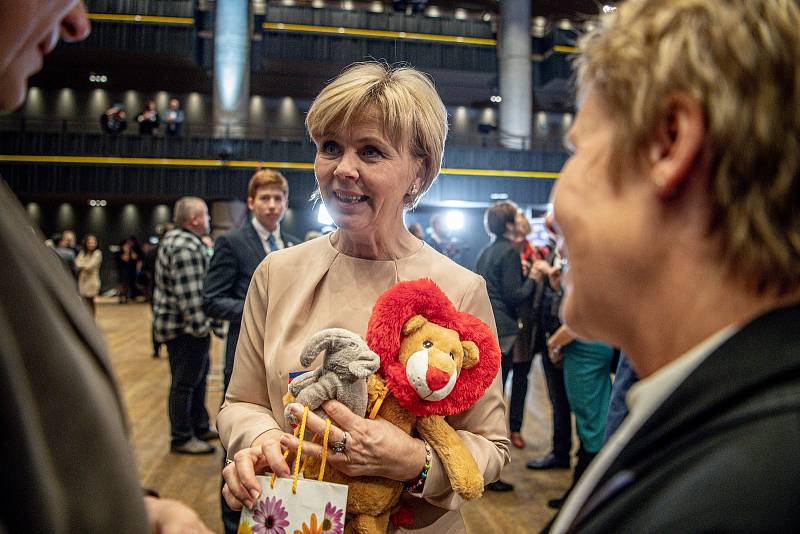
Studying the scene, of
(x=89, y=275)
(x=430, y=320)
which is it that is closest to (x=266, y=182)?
(x=430, y=320)

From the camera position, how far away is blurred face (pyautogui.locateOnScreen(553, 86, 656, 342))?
0.65 m

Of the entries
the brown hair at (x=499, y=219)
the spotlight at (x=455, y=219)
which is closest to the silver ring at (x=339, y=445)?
the brown hair at (x=499, y=219)

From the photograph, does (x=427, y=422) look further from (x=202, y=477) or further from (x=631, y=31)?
(x=202, y=477)

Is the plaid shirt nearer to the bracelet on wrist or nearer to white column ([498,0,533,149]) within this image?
the bracelet on wrist

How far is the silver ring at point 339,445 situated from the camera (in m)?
1.15

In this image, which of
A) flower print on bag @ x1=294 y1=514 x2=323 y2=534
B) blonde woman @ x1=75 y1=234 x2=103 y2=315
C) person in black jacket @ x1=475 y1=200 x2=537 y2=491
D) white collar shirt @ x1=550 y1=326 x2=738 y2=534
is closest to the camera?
white collar shirt @ x1=550 y1=326 x2=738 y2=534

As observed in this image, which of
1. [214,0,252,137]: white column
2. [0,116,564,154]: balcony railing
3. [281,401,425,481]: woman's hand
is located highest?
[214,0,252,137]: white column

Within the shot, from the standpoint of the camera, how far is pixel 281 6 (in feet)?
59.8

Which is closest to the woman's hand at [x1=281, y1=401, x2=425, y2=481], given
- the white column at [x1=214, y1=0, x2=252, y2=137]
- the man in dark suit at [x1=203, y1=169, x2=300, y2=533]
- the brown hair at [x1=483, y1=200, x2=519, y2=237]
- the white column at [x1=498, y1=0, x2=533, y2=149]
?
the man in dark suit at [x1=203, y1=169, x2=300, y2=533]

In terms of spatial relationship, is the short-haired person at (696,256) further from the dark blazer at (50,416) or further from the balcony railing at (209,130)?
the balcony railing at (209,130)

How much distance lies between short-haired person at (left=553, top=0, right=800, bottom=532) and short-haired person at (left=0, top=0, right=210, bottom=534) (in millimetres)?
436

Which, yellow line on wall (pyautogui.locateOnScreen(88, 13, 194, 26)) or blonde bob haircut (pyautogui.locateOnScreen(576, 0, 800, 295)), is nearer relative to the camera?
blonde bob haircut (pyautogui.locateOnScreen(576, 0, 800, 295))

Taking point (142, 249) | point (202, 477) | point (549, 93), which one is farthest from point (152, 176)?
point (202, 477)

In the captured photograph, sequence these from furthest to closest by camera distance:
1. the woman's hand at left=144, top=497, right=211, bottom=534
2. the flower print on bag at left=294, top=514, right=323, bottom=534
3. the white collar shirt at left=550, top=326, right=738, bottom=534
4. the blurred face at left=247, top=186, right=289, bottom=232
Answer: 1. the blurred face at left=247, top=186, right=289, bottom=232
2. the flower print on bag at left=294, top=514, right=323, bottom=534
3. the woman's hand at left=144, top=497, right=211, bottom=534
4. the white collar shirt at left=550, top=326, right=738, bottom=534
